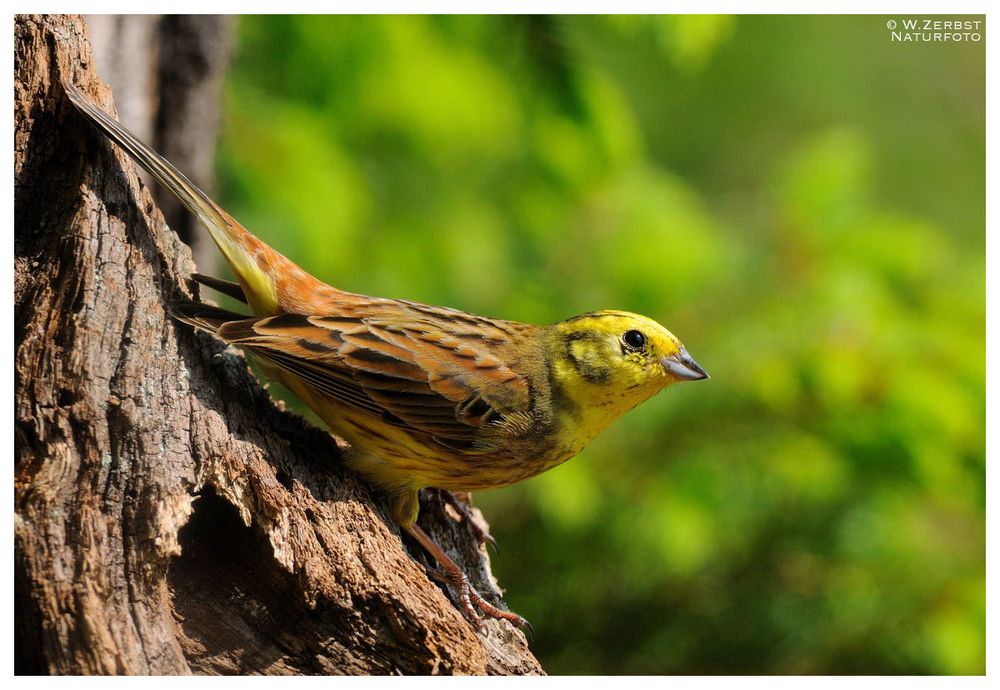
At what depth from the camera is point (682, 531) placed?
5141 mm

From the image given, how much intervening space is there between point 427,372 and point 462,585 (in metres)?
0.72

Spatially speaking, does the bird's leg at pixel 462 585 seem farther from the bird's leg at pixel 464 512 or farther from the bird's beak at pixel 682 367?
the bird's beak at pixel 682 367

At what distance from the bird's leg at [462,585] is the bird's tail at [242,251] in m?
0.88

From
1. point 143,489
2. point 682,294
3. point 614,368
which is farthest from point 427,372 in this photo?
point 682,294

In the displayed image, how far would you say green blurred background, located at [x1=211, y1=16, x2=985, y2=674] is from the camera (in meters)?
5.09

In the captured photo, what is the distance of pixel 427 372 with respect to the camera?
3.51 meters

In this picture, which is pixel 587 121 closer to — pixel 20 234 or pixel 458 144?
pixel 458 144

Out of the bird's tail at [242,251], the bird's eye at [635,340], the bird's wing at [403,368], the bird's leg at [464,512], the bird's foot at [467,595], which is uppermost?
the bird's tail at [242,251]

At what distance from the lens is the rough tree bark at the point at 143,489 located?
8.84 feet

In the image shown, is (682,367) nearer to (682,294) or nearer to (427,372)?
(427,372)

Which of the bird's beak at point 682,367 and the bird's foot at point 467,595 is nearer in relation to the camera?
the bird's foot at point 467,595

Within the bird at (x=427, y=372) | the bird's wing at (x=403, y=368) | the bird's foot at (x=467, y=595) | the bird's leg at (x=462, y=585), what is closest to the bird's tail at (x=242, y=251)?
the bird at (x=427, y=372)

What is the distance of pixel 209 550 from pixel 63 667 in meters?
0.47

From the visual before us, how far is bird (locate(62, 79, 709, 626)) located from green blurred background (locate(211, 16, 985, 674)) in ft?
4.82
